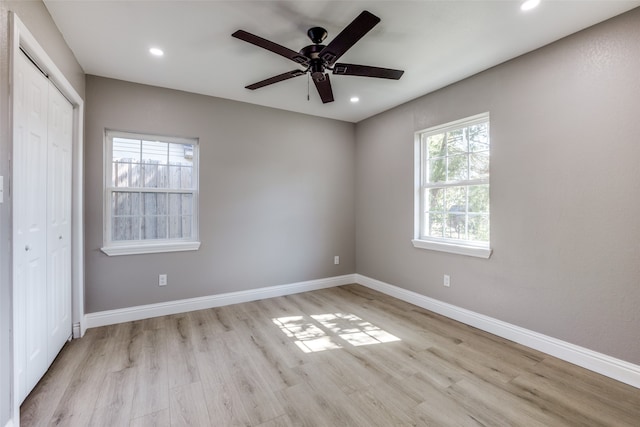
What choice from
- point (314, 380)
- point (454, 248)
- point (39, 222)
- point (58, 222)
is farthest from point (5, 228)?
point (454, 248)

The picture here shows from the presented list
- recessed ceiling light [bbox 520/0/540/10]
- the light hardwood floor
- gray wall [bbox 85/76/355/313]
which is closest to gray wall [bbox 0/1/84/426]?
the light hardwood floor

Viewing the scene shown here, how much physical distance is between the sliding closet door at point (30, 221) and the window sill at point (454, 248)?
3490 mm

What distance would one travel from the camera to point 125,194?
3.15m

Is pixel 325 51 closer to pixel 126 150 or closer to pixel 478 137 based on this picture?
pixel 478 137

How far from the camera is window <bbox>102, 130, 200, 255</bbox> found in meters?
3.08

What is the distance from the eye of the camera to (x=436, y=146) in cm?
348

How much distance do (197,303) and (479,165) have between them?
354 cm

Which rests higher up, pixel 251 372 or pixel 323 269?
pixel 323 269

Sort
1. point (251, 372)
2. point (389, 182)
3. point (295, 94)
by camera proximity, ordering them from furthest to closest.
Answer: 1. point (389, 182)
2. point (295, 94)
3. point (251, 372)

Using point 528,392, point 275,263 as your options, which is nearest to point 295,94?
point 275,263

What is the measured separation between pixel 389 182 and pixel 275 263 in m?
1.95

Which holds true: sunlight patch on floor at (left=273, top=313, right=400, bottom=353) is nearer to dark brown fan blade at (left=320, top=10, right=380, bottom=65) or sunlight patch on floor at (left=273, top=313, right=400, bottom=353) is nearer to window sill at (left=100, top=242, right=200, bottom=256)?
window sill at (left=100, top=242, right=200, bottom=256)

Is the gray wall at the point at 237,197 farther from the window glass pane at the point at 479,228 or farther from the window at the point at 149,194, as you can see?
the window glass pane at the point at 479,228

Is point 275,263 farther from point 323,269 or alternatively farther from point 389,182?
point 389,182
